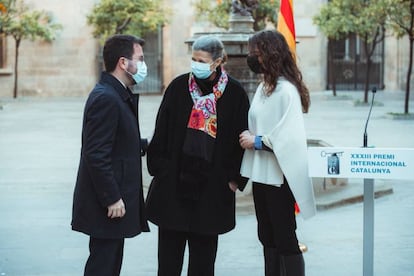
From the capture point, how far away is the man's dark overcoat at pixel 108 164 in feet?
16.0

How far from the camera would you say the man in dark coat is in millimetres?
4871

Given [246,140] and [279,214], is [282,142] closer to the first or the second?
[246,140]

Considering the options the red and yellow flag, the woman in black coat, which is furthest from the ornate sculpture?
the woman in black coat

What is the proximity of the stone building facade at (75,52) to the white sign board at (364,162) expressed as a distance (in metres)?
26.9

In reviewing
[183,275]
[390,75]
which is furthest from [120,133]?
[390,75]

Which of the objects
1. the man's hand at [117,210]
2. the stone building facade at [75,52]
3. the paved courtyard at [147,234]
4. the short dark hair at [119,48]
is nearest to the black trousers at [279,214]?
the man's hand at [117,210]


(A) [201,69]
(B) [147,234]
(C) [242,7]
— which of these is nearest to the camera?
(A) [201,69]

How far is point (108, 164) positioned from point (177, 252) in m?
0.92

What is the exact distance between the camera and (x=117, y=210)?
4922mm

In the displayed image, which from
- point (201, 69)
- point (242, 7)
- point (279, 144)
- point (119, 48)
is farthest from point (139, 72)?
point (242, 7)

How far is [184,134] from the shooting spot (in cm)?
528

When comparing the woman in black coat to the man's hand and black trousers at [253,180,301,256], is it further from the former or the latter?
the man's hand

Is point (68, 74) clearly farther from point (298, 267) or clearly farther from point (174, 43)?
point (298, 267)

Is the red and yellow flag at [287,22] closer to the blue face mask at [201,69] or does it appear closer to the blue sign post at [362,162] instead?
the blue face mask at [201,69]
